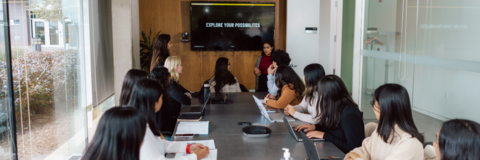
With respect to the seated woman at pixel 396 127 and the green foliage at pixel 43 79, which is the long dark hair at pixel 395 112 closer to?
the seated woman at pixel 396 127

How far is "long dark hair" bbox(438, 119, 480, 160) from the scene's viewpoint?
1.31m

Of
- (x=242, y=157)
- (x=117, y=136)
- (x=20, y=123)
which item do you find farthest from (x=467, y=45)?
(x=20, y=123)

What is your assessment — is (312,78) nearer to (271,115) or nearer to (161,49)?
(271,115)

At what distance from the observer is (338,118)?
7.46 ft

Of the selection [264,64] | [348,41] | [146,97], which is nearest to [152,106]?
[146,97]

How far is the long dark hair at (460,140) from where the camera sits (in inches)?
51.7

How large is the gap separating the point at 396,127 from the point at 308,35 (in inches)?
181

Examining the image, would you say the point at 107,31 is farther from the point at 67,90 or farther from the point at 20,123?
the point at 20,123

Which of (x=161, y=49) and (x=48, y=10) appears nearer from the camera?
(x=48, y=10)

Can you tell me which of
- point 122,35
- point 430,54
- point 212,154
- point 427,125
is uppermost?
point 122,35

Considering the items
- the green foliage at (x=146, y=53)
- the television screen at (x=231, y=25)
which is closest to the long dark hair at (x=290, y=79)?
the television screen at (x=231, y=25)

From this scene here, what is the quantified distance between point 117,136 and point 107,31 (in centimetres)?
414

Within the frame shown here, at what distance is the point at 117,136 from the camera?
3.96 feet

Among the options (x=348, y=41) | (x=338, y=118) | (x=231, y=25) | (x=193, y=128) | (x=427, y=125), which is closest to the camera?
(x=338, y=118)
